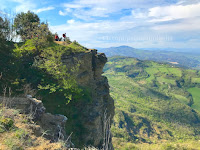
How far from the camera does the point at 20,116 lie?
35.3 ft

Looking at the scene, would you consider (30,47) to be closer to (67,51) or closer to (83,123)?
(67,51)

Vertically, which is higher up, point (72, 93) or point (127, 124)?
point (72, 93)

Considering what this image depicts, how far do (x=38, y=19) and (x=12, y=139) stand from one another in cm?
3200

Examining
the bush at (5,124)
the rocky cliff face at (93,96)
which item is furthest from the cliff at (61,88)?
the bush at (5,124)

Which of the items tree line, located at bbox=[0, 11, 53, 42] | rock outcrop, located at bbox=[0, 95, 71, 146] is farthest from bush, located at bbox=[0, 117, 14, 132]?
tree line, located at bbox=[0, 11, 53, 42]

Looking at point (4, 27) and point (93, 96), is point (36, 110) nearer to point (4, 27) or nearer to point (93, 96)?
point (93, 96)

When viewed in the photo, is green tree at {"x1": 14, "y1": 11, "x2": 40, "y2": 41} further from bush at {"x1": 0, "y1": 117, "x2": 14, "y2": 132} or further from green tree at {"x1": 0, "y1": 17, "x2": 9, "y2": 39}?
bush at {"x1": 0, "y1": 117, "x2": 14, "y2": 132}

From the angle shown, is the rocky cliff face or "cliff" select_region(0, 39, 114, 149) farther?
the rocky cliff face

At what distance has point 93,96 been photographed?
90.2ft

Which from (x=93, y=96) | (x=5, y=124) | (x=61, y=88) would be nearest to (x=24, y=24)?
(x=61, y=88)

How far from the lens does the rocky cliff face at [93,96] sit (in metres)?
23.0

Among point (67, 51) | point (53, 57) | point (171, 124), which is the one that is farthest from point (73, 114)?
point (171, 124)

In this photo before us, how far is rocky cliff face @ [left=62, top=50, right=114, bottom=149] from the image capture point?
23.0m

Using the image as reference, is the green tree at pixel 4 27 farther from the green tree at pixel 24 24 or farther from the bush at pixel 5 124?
the bush at pixel 5 124
